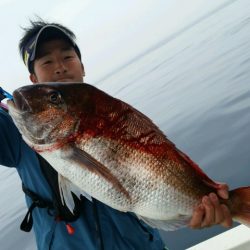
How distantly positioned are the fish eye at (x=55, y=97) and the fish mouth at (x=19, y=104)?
0.10 metres

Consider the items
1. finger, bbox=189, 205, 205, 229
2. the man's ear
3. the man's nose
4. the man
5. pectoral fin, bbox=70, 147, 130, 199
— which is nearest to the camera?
pectoral fin, bbox=70, 147, 130, 199

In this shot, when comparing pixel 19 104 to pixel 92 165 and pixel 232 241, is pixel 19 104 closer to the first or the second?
pixel 92 165

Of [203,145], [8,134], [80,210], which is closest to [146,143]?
[80,210]

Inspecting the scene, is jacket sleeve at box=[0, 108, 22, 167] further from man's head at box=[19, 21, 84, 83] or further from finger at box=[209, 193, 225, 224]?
finger at box=[209, 193, 225, 224]

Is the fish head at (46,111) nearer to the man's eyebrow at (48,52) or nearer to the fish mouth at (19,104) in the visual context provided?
the fish mouth at (19,104)

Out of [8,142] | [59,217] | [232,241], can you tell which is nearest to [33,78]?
[8,142]

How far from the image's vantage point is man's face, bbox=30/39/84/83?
2.38m

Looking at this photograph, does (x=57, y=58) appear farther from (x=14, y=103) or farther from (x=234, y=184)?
(x=234, y=184)

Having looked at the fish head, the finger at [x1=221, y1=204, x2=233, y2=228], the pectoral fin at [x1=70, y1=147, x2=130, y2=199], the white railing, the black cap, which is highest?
the black cap

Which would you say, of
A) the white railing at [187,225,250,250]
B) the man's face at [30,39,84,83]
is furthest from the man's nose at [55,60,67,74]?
the white railing at [187,225,250,250]

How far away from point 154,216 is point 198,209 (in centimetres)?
22

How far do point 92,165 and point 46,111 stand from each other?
0.32 metres

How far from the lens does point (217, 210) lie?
1639 mm

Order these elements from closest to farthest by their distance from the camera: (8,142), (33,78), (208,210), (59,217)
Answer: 1. (208,210)
2. (59,217)
3. (8,142)
4. (33,78)
